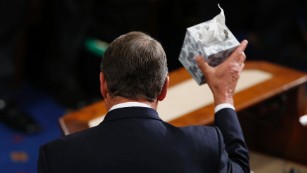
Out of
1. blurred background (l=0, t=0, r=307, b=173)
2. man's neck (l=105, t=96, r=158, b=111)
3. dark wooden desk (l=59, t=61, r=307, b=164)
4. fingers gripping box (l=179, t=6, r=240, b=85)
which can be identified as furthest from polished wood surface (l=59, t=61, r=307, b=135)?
blurred background (l=0, t=0, r=307, b=173)

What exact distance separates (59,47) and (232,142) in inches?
83.3

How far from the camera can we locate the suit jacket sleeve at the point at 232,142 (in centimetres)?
170

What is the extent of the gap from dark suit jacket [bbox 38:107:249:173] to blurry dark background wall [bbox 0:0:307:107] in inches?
78.3

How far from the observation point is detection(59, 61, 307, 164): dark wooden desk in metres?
2.28

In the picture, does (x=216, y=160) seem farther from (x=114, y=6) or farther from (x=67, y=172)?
(x=114, y=6)

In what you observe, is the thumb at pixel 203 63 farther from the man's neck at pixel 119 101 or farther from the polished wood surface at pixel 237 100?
the polished wood surface at pixel 237 100

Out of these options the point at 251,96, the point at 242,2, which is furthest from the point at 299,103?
the point at 242,2

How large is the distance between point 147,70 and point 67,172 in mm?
322

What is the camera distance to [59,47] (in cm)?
371

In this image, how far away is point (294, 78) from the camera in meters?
2.58

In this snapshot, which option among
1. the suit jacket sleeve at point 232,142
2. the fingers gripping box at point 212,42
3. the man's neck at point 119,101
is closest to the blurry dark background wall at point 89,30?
the fingers gripping box at point 212,42

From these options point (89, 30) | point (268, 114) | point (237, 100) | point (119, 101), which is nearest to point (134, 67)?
point (119, 101)

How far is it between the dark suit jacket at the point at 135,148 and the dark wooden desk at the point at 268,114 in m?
0.63

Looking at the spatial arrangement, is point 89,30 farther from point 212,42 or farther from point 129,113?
point 129,113
